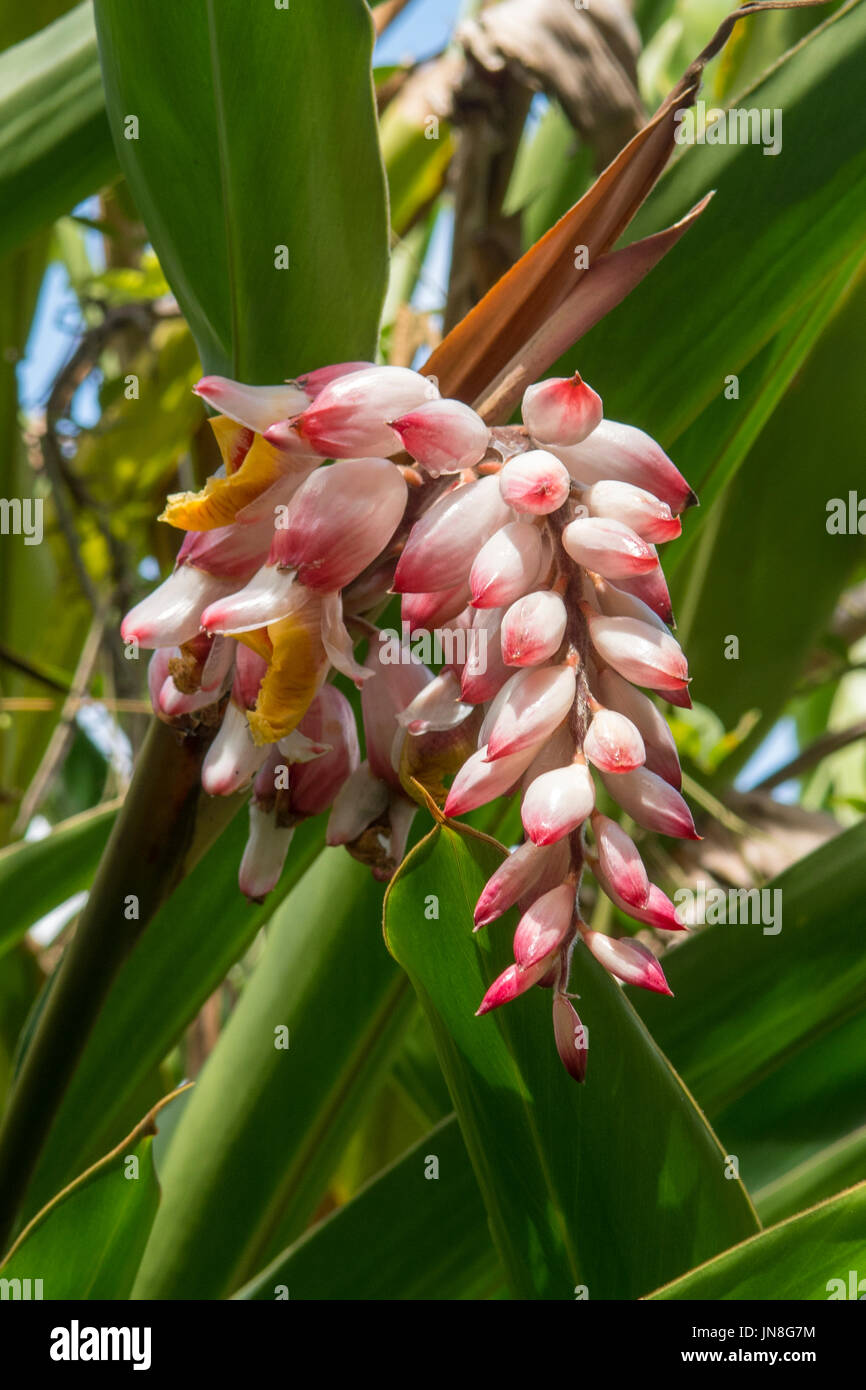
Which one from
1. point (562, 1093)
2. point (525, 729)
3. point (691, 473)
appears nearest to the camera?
point (525, 729)

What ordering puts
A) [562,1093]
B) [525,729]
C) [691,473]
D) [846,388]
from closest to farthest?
[525,729] < [562,1093] < [691,473] < [846,388]

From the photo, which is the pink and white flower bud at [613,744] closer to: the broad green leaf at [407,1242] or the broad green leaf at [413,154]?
the broad green leaf at [407,1242]

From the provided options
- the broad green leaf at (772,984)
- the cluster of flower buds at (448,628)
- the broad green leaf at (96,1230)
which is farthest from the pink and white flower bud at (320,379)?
the broad green leaf at (772,984)

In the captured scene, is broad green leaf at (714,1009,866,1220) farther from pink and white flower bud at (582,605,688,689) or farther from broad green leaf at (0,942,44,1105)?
broad green leaf at (0,942,44,1105)

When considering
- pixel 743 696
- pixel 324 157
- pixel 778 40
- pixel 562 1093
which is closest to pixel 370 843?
pixel 562 1093

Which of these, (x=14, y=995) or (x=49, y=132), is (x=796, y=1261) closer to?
(x=49, y=132)

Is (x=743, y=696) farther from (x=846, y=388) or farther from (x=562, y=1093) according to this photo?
(x=562, y=1093)

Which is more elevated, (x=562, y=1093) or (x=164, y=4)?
(x=164, y=4)
